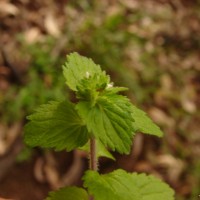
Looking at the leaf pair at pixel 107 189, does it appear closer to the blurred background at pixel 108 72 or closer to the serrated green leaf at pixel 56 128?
the serrated green leaf at pixel 56 128

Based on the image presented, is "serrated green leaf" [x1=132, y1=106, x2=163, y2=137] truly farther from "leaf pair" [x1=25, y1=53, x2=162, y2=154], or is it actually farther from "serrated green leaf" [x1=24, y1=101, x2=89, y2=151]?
"serrated green leaf" [x1=24, y1=101, x2=89, y2=151]

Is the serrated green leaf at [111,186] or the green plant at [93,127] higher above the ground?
the green plant at [93,127]

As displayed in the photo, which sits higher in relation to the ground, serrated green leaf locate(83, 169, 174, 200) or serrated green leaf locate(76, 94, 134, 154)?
serrated green leaf locate(76, 94, 134, 154)

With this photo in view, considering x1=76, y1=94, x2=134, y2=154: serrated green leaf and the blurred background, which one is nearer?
x1=76, y1=94, x2=134, y2=154: serrated green leaf

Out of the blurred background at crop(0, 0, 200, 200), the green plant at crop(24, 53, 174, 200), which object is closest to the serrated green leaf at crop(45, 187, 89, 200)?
the green plant at crop(24, 53, 174, 200)

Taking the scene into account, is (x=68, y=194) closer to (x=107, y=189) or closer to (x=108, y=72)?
(x=107, y=189)

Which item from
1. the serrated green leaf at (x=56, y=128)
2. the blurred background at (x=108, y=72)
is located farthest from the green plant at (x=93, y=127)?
the blurred background at (x=108, y=72)

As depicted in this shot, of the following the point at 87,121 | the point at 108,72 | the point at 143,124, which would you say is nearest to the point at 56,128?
the point at 87,121
